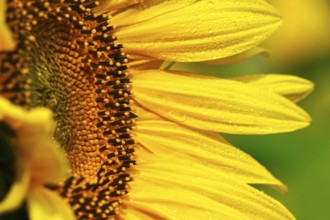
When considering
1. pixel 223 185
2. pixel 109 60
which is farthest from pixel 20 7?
pixel 223 185

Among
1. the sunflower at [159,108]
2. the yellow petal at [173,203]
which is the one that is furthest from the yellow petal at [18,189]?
the yellow petal at [173,203]

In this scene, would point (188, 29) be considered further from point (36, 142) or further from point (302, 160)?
point (302, 160)

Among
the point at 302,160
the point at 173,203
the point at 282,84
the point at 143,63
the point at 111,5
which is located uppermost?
the point at 111,5

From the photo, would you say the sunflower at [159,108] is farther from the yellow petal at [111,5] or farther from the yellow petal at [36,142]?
the yellow petal at [36,142]

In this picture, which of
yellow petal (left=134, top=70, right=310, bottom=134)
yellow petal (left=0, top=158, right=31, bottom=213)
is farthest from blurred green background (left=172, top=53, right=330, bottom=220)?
yellow petal (left=0, top=158, right=31, bottom=213)

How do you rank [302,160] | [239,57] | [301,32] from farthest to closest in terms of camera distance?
[301,32] < [302,160] < [239,57]

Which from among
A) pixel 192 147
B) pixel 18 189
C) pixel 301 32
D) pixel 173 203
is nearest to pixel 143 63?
pixel 192 147

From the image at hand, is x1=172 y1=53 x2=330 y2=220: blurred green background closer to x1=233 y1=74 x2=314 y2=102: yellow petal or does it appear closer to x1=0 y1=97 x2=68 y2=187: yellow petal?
x1=233 y1=74 x2=314 y2=102: yellow petal
